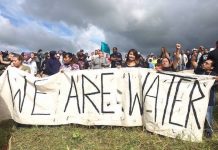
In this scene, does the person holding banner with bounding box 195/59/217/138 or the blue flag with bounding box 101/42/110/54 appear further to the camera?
the blue flag with bounding box 101/42/110/54

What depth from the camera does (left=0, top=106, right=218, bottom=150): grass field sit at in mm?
8391

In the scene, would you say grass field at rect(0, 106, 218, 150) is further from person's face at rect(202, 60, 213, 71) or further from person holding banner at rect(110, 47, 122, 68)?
person holding banner at rect(110, 47, 122, 68)

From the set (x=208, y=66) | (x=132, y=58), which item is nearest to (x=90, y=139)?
(x=132, y=58)

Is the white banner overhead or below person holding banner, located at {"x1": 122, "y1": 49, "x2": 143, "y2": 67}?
below

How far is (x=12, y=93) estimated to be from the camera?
1076cm

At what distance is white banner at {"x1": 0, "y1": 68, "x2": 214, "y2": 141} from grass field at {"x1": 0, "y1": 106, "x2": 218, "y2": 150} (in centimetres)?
19

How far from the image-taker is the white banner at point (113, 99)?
8812mm

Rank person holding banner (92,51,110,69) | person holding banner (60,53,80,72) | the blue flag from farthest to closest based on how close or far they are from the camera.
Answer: the blue flag
person holding banner (92,51,110,69)
person holding banner (60,53,80,72)

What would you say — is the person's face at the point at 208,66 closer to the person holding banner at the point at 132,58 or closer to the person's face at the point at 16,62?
the person holding banner at the point at 132,58

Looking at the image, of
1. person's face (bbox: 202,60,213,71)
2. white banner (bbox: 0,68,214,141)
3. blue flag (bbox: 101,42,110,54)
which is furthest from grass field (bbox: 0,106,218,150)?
blue flag (bbox: 101,42,110,54)

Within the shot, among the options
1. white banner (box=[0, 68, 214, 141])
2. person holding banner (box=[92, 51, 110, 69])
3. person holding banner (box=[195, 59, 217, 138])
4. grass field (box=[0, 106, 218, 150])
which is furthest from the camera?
person holding banner (box=[92, 51, 110, 69])

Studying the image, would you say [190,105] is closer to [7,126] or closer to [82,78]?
[82,78]

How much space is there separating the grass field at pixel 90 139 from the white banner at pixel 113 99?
19 centimetres

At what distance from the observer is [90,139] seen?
893 cm
